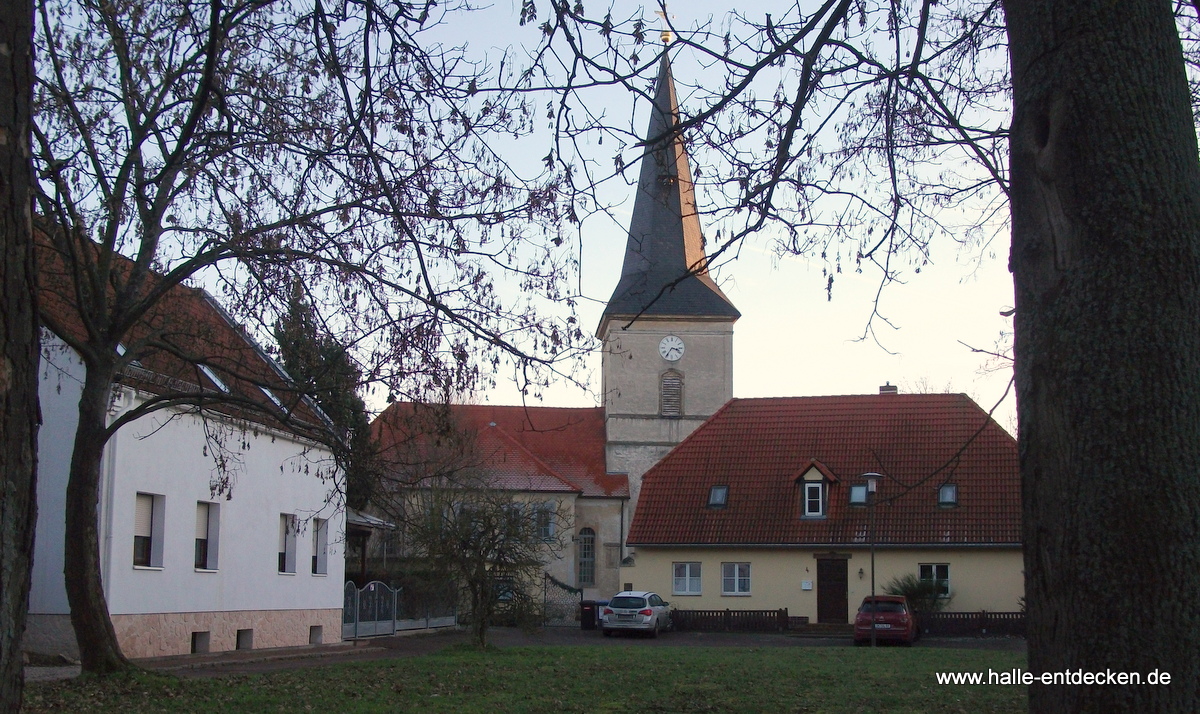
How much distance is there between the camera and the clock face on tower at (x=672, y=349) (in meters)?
58.0

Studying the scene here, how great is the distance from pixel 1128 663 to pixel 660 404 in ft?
178

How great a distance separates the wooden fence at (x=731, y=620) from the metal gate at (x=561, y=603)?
7945 millimetres

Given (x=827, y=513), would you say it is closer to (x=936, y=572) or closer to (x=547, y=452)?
(x=936, y=572)

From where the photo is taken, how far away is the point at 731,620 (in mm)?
41312

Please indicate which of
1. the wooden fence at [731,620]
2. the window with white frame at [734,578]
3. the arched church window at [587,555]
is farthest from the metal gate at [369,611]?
the arched church window at [587,555]

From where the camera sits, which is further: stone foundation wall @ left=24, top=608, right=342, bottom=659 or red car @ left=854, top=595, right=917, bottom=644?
red car @ left=854, top=595, right=917, bottom=644

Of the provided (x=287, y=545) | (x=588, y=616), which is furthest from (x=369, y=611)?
(x=588, y=616)

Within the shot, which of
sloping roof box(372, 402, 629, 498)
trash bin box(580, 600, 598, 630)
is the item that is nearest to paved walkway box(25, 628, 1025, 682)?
trash bin box(580, 600, 598, 630)

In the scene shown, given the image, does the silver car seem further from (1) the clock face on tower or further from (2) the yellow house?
(1) the clock face on tower

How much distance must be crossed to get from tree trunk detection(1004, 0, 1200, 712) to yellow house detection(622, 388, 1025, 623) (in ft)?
123

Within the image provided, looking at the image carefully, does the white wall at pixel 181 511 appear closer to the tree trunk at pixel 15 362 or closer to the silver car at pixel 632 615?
the silver car at pixel 632 615

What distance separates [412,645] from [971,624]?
1909 centimetres

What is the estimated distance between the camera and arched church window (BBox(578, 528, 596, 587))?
5722 cm

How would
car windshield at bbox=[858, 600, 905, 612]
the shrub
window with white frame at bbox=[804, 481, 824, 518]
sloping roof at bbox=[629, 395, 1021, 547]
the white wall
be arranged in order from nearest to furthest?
the white wall < car windshield at bbox=[858, 600, 905, 612] < the shrub < sloping roof at bbox=[629, 395, 1021, 547] < window with white frame at bbox=[804, 481, 824, 518]
